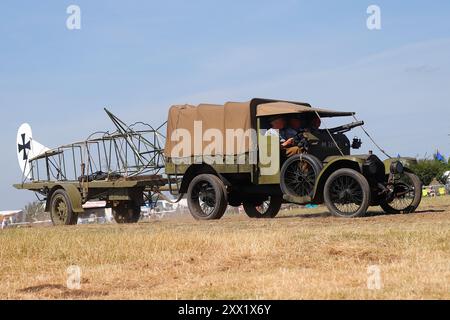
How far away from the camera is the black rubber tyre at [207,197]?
615 inches

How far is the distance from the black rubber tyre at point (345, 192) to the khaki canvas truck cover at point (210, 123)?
2.24 m

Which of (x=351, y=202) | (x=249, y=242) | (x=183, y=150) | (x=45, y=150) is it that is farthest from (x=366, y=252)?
(x=45, y=150)

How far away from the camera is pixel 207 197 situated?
635 inches

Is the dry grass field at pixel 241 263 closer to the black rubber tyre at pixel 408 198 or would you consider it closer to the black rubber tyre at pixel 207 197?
the black rubber tyre at pixel 408 198

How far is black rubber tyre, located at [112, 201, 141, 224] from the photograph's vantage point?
1869 centimetres

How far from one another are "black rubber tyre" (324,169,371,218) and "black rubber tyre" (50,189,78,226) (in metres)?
7.32

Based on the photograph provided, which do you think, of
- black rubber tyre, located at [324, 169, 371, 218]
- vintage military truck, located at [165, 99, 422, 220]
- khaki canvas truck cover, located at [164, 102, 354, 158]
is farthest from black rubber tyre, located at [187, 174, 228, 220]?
black rubber tyre, located at [324, 169, 371, 218]

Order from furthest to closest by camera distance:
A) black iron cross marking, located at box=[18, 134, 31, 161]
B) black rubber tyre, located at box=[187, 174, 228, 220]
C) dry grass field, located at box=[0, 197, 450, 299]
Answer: black iron cross marking, located at box=[18, 134, 31, 161] → black rubber tyre, located at box=[187, 174, 228, 220] → dry grass field, located at box=[0, 197, 450, 299]

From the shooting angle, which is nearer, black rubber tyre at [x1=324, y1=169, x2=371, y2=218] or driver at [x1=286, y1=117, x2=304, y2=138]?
black rubber tyre at [x1=324, y1=169, x2=371, y2=218]

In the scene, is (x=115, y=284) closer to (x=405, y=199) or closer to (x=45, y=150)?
(x=405, y=199)

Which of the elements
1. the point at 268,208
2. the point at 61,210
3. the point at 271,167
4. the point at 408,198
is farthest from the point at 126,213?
the point at 408,198

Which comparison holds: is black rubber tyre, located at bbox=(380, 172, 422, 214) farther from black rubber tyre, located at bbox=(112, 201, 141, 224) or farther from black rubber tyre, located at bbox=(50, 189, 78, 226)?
black rubber tyre, located at bbox=(50, 189, 78, 226)

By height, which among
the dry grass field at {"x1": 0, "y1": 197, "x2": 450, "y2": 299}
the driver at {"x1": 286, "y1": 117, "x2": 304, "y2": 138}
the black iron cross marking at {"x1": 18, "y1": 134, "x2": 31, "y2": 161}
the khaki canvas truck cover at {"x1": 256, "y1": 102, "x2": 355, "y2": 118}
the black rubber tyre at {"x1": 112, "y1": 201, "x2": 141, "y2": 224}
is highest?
the khaki canvas truck cover at {"x1": 256, "y1": 102, "x2": 355, "y2": 118}

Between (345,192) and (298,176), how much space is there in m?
1.20
